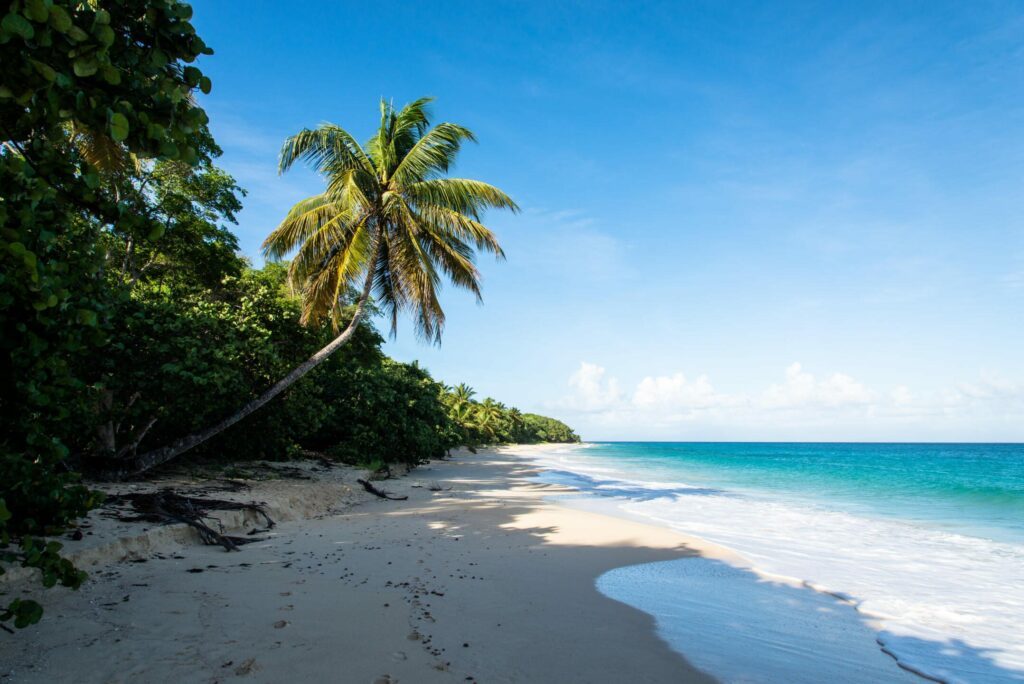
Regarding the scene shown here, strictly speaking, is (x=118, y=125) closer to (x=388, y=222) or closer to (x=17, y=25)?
(x=17, y=25)

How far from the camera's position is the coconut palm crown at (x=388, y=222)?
12242 millimetres

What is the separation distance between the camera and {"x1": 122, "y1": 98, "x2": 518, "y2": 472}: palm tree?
12.2 metres

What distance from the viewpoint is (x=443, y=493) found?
1403 cm

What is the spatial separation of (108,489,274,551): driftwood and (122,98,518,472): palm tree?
5.27 m

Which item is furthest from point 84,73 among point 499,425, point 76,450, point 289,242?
point 499,425

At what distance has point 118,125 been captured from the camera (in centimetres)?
177

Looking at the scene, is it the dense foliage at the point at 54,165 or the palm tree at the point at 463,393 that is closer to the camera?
the dense foliage at the point at 54,165

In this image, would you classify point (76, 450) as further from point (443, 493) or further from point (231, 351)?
point (443, 493)

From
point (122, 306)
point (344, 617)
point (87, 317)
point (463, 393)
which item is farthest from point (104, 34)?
point (463, 393)

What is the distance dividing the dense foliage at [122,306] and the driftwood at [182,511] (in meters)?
1.16

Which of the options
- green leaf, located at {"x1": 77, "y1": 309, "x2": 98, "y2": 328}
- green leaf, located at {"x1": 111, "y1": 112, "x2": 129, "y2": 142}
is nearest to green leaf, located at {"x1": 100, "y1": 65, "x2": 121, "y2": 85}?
green leaf, located at {"x1": 111, "y1": 112, "x2": 129, "y2": 142}

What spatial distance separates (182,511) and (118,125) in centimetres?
645

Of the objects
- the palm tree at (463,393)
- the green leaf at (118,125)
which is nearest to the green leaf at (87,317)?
the green leaf at (118,125)

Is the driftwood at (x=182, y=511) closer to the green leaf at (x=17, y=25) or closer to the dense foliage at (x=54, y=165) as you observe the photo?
the dense foliage at (x=54, y=165)
